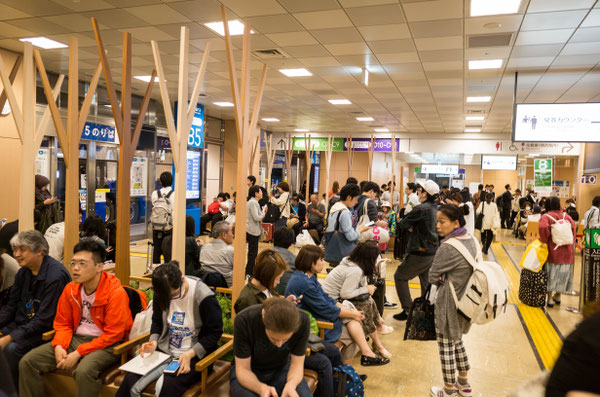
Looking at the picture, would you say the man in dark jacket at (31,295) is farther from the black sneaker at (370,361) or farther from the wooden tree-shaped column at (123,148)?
the black sneaker at (370,361)

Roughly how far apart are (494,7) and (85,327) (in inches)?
186

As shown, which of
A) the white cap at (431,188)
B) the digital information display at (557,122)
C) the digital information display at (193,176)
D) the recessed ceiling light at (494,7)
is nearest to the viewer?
the recessed ceiling light at (494,7)

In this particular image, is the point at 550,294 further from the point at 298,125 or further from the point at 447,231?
the point at 298,125

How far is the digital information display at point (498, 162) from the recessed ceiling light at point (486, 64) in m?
9.67

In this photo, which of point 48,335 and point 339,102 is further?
point 339,102

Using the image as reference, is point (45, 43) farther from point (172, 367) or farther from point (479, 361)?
point (479, 361)

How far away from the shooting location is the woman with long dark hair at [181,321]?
270 centimetres

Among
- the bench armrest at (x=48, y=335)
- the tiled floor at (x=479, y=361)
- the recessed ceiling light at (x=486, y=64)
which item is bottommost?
the tiled floor at (x=479, y=361)

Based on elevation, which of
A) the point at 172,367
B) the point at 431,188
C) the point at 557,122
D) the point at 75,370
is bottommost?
the point at 75,370

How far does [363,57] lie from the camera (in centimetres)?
631

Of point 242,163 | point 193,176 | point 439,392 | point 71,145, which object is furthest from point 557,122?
point 193,176

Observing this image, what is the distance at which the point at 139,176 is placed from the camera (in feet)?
34.3

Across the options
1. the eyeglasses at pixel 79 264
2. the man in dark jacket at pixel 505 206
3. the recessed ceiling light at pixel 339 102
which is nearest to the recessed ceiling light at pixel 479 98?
the recessed ceiling light at pixel 339 102

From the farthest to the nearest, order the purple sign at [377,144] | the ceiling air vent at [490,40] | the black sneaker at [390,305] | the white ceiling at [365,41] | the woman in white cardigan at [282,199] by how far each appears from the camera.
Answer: the purple sign at [377,144] < the woman in white cardigan at [282,199] < the black sneaker at [390,305] < the ceiling air vent at [490,40] < the white ceiling at [365,41]
